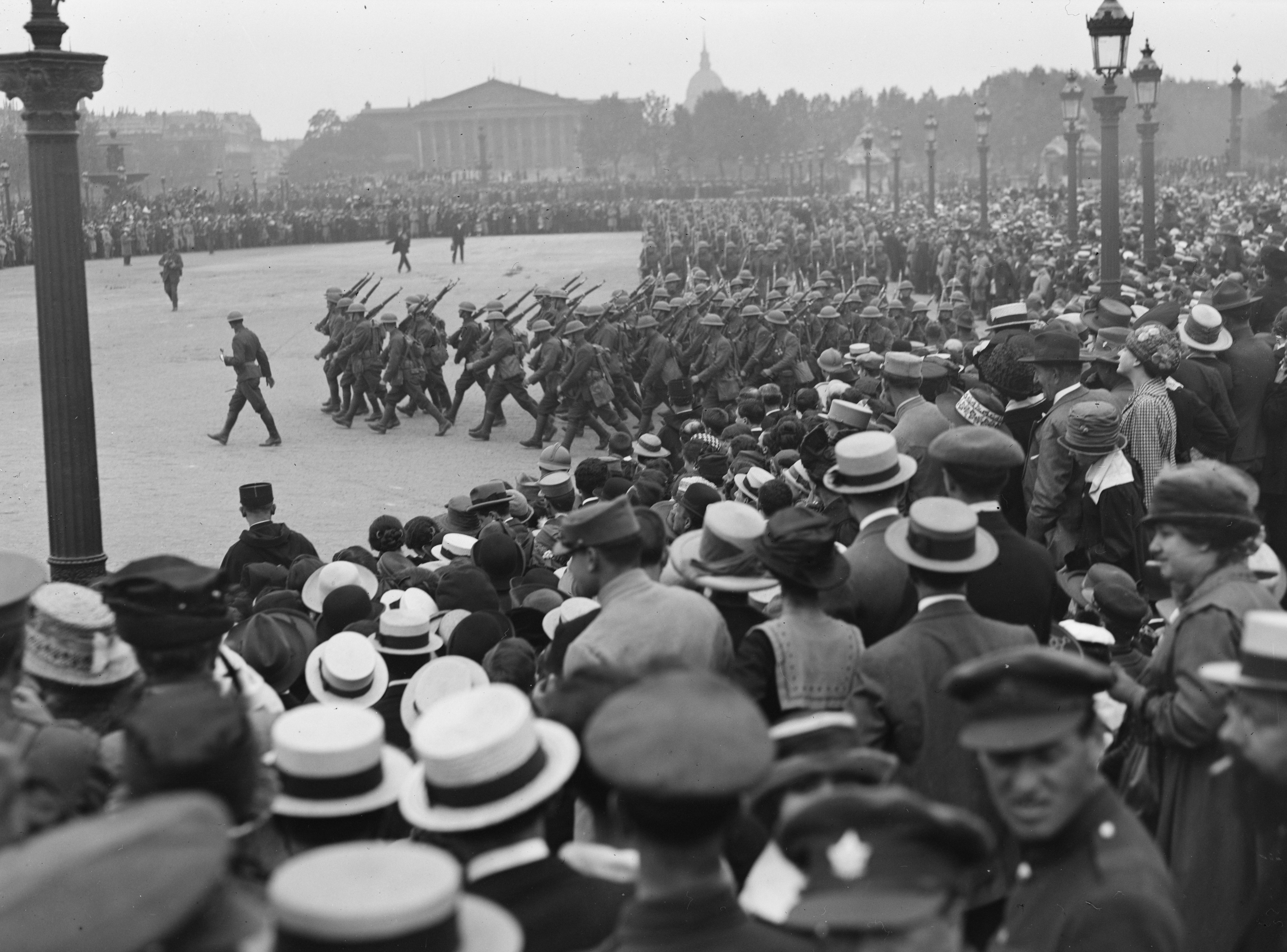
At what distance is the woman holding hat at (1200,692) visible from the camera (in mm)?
3635

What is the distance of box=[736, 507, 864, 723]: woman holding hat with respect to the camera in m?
4.11

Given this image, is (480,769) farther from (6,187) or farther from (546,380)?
(6,187)

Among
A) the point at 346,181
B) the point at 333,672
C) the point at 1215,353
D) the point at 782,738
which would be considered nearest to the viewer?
the point at 782,738

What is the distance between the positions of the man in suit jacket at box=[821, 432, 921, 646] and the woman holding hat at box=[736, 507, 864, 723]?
0.44m

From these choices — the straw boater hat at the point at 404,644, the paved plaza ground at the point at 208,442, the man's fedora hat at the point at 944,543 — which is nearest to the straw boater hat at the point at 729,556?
the man's fedora hat at the point at 944,543

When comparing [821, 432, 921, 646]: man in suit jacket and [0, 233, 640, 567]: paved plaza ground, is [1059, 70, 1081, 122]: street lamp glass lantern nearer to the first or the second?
[0, 233, 640, 567]: paved plaza ground

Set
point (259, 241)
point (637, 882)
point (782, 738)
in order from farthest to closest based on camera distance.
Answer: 1. point (259, 241)
2. point (782, 738)
3. point (637, 882)

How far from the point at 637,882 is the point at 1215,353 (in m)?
6.89

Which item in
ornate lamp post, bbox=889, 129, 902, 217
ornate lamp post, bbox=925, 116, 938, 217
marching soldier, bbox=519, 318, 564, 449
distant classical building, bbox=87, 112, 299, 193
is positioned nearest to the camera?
marching soldier, bbox=519, 318, 564, 449

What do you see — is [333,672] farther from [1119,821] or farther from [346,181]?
[346,181]

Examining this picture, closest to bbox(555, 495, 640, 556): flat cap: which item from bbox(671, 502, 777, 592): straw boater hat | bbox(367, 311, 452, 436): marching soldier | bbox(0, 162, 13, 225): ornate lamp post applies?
bbox(671, 502, 777, 592): straw boater hat

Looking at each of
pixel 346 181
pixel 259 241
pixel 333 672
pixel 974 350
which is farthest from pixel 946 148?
pixel 333 672

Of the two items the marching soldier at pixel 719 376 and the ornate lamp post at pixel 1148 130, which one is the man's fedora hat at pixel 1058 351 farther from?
the ornate lamp post at pixel 1148 130

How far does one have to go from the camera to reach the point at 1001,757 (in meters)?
2.69
